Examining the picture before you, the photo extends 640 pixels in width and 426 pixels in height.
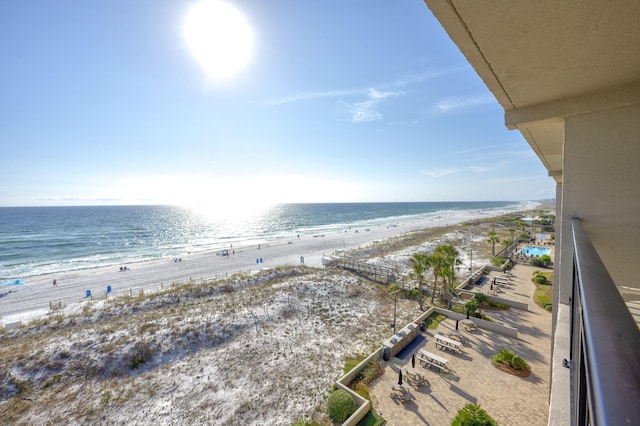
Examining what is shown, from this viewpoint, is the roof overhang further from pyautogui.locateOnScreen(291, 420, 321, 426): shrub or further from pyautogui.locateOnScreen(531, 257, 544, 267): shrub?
pyautogui.locateOnScreen(531, 257, 544, 267): shrub

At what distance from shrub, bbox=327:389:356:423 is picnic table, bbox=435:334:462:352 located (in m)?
5.51

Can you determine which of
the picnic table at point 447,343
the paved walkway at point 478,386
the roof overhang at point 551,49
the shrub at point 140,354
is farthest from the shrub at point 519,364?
the shrub at point 140,354

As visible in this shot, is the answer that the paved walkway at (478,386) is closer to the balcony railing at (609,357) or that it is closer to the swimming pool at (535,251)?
the balcony railing at (609,357)

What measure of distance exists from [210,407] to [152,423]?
6.65 ft

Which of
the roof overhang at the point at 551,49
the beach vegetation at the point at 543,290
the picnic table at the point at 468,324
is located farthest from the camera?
the beach vegetation at the point at 543,290

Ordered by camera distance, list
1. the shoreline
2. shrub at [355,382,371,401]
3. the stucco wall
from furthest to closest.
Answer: the shoreline < shrub at [355,382,371,401] < the stucco wall

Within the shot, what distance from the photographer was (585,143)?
11.5 ft

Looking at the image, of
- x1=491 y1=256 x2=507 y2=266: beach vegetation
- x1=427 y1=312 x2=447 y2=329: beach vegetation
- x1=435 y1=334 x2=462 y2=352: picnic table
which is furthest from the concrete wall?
x1=491 y1=256 x2=507 y2=266: beach vegetation

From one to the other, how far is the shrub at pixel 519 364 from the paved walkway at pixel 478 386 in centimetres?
32

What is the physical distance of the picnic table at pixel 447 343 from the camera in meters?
12.7

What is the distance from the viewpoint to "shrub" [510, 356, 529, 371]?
1128 centimetres

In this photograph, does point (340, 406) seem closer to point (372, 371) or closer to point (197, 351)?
point (372, 371)

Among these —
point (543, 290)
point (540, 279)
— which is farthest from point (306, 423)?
point (540, 279)

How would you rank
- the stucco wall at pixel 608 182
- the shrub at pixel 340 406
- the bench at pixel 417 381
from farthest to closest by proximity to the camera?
the bench at pixel 417 381 → the shrub at pixel 340 406 → the stucco wall at pixel 608 182
